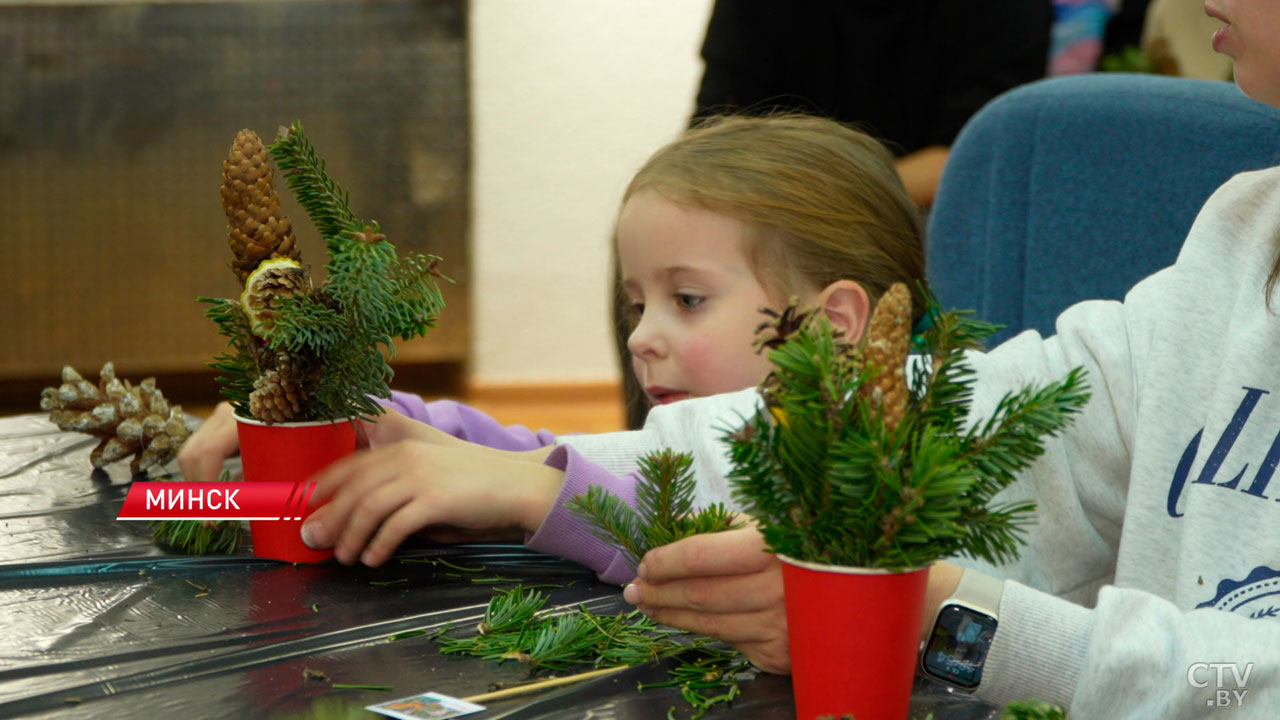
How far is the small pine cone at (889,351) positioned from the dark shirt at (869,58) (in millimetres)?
1700

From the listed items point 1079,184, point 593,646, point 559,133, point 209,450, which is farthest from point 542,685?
point 559,133

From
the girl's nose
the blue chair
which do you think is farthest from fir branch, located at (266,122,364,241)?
the blue chair

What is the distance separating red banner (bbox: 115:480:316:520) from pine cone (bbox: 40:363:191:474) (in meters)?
0.16

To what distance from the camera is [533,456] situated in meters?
1.00

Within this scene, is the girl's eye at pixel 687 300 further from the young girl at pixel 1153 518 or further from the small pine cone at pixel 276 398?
the small pine cone at pixel 276 398

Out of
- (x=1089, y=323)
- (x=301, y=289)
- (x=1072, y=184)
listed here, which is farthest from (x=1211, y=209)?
(x=301, y=289)

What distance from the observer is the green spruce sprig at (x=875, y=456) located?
0.50 metres

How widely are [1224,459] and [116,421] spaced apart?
897 millimetres

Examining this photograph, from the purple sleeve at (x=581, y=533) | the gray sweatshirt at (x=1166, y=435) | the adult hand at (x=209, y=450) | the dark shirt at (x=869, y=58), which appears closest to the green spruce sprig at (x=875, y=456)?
the purple sleeve at (x=581, y=533)

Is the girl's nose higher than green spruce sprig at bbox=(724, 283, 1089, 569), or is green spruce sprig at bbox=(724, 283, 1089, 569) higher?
green spruce sprig at bbox=(724, 283, 1089, 569)

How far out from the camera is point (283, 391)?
31.2 inches

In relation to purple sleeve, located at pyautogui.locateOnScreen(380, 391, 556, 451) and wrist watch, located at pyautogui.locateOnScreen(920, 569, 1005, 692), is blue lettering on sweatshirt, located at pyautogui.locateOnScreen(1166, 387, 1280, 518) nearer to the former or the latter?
wrist watch, located at pyautogui.locateOnScreen(920, 569, 1005, 692)

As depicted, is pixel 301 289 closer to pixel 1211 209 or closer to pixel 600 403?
pixel 1211 209

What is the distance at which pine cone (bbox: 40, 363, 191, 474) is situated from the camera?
1.06 m
